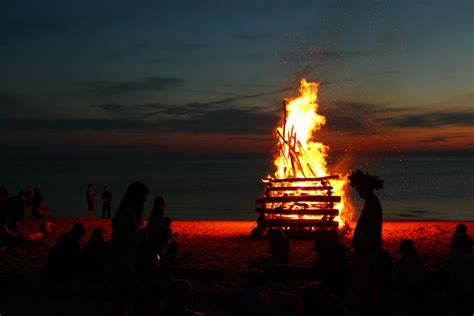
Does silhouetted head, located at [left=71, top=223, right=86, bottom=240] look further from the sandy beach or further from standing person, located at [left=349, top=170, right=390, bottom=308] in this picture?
standing person, located at [left=349, top=170, right=390, bottom=308]

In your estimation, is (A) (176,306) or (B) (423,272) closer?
(A) (176,306)

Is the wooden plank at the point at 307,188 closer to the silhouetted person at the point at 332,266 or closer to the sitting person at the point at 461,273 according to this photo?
the sitting person at the point at 461,273

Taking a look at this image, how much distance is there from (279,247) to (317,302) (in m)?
6.21

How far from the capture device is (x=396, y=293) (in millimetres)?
9742

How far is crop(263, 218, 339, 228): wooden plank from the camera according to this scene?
61.4 feet

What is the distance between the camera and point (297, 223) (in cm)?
1909

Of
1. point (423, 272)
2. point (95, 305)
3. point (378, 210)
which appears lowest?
point (95, 305)

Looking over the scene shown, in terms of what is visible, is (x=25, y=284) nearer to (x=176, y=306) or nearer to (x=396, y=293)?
(x=176, y=306)

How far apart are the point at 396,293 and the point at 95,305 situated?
4884 mm

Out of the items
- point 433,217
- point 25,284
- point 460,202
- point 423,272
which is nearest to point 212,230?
point 25,284

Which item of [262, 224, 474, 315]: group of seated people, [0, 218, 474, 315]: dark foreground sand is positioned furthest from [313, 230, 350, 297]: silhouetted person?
[0, 218, 474, 315]: dark foreground sand

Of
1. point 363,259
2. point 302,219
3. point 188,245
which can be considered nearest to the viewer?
point 363,259

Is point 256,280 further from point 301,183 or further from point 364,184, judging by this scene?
point 301,183

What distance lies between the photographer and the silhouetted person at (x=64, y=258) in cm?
993
